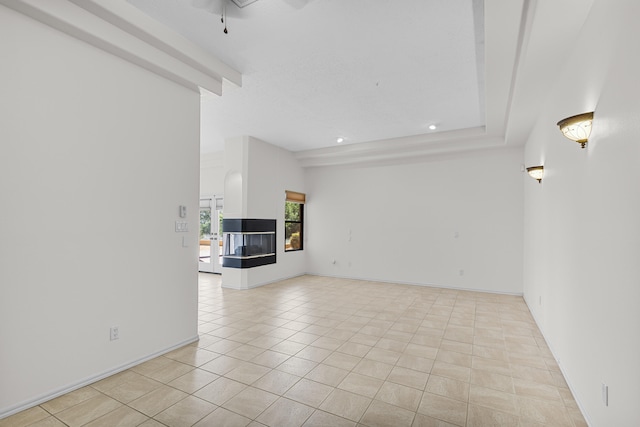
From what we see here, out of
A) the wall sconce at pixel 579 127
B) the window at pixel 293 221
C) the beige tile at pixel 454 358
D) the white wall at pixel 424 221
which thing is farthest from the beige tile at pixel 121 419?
the white wall at pixel 424 221

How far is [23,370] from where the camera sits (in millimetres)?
2207

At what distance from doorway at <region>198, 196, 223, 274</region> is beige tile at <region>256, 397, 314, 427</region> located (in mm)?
6108

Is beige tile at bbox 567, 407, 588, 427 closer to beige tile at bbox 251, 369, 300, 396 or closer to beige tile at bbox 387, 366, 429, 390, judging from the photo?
beige tile at bbox 387, 366, 429, 390

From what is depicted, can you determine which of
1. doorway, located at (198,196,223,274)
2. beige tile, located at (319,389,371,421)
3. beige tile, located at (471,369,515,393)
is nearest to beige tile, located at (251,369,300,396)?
beige tile, located at (319,389,371,421)

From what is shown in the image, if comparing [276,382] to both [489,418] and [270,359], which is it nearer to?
[270,359]

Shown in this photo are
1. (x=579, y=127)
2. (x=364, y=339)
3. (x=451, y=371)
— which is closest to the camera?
(x=579, y=127)

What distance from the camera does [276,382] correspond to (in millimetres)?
2635

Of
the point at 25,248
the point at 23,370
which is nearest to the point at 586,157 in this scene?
the point at 25,248

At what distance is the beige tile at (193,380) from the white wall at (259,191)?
11.1 ft

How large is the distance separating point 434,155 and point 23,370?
21.6 feet

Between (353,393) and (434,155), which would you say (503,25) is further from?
(434,155)

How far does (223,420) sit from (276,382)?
585 millimetres

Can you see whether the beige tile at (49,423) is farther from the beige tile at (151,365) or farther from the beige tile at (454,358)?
the beige tile at (454,358)

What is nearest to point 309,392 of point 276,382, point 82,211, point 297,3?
point 276,382
